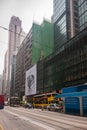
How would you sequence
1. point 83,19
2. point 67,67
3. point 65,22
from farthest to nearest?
point 65,22
point 83,19
point 67,67

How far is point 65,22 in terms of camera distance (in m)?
100

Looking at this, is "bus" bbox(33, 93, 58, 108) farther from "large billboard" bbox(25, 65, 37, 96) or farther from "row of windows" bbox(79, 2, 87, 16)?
"row of windows" bbox(79, 2, 87, 16)

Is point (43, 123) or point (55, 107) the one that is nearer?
point (43, 123)

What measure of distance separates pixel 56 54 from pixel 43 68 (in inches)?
576

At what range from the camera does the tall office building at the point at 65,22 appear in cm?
9906

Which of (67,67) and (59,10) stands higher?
(59,10)

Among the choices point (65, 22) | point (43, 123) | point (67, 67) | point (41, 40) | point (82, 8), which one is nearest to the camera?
point (43, 123)

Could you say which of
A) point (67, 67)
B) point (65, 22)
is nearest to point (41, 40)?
point (65, 22)

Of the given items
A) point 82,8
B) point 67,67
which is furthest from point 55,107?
point 82,8

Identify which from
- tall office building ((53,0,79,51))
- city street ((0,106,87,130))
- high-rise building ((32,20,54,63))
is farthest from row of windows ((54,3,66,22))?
city street ((0,106,87,130))

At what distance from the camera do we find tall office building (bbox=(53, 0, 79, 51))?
99.1 metres

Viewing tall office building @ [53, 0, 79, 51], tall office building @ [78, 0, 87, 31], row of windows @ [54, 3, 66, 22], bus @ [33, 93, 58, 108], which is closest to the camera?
bus @ [33, 93, 58, 108]

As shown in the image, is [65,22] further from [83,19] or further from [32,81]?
[32,81]

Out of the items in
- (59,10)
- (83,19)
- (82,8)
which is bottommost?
(83,19)
